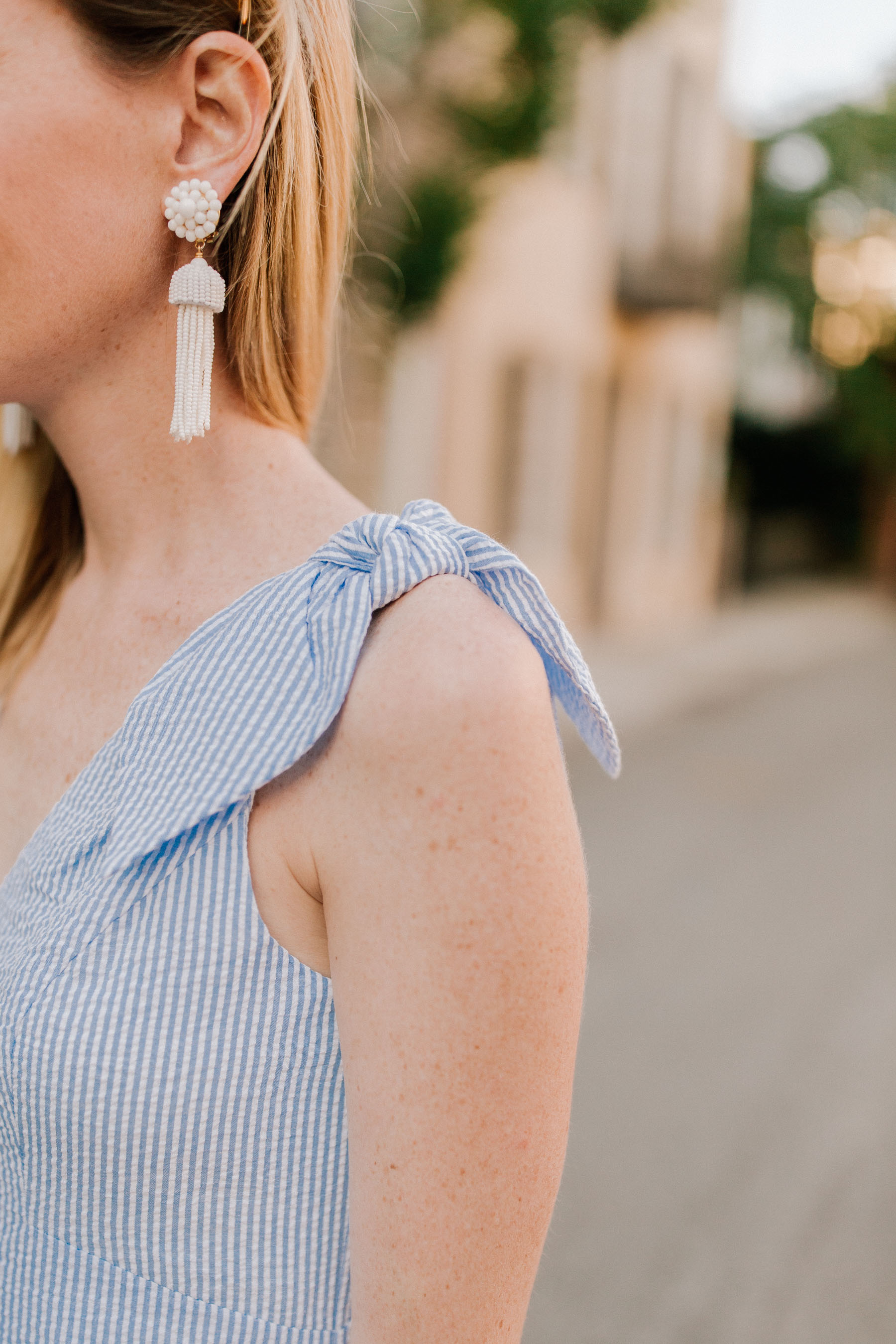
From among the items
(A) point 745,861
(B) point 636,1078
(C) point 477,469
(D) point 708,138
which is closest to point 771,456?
(D) point 708,138

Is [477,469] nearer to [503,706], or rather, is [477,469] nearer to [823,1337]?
[823,1337]

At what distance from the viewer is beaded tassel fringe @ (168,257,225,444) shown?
104 cm

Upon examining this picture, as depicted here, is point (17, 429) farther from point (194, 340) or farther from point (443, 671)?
point (443, 671)

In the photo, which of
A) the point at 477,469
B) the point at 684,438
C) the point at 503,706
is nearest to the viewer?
the point at 503,706

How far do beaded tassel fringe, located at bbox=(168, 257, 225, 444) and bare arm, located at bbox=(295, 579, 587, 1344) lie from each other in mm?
313

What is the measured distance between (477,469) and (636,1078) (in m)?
7.20

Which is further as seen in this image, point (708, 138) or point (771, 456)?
point (771, 456)

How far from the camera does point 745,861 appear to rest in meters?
5.95

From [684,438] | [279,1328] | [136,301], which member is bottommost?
[279,1328]

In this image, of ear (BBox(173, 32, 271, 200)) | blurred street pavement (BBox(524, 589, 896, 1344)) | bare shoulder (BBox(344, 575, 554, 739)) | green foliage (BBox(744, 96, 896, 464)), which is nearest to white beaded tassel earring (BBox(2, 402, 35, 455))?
ear (BBox(173, 32, 271, 200))

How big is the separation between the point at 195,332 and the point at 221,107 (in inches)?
7.1

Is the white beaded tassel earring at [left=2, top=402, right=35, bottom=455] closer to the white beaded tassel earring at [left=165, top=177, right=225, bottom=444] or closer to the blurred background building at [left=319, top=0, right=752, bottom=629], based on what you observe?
the white beaded tassel earring at [left=165, top=177, right=225, bottom=444]

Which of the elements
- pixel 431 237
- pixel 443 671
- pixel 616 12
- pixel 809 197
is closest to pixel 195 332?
pixel 443 671

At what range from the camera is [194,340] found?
1058 mm
